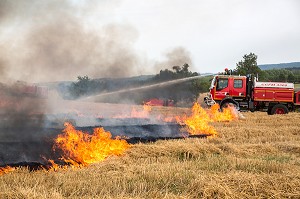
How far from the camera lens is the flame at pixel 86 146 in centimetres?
836

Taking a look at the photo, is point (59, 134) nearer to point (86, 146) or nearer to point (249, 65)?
point (86, 146)

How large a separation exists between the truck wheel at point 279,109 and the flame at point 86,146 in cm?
1592

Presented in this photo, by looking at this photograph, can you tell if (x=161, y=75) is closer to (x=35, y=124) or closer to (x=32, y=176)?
(x=35, y=124)

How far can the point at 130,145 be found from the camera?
9805 millimetres

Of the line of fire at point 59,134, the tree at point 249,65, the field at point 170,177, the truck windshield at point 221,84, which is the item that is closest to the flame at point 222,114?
the truck windshield at point 221,84

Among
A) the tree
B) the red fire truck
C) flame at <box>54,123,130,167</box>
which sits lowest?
flame at <box>54,123,130,167</box>

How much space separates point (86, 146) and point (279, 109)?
1774cm

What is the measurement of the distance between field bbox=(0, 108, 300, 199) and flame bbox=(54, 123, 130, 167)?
0.47 meters

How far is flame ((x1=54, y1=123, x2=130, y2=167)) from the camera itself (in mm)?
8359

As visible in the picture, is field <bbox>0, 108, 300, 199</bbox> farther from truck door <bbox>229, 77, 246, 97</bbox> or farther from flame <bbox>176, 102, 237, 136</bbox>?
truck door <bbox>229, 77, 246, 97</bbox>

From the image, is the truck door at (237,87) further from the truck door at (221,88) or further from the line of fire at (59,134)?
the line of fire at (59,134)

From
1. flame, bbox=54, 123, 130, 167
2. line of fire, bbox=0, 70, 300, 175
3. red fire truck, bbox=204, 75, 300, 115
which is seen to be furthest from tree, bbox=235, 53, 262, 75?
flame, bbox=54, 123, 130, 167

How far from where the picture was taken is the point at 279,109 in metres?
23.7

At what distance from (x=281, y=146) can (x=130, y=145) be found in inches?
169
